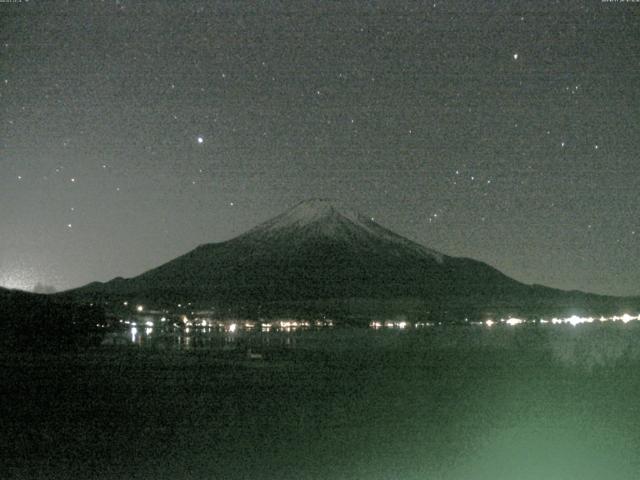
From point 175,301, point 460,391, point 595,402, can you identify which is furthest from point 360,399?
point 175,301

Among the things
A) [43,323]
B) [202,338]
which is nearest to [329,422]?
[43,323]

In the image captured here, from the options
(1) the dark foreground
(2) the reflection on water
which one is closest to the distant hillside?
(2) the reflection on water

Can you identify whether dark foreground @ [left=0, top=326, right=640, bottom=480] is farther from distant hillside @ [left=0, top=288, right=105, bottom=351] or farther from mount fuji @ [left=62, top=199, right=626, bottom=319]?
mount fuji @ [left=62, top=199, right=626, bottom=319]

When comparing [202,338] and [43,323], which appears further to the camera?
[202,338]

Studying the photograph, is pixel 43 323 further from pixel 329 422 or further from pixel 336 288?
pixel 336 288

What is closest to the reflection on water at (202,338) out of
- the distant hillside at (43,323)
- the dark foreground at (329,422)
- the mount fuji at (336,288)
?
the distant hillside at (43,323)

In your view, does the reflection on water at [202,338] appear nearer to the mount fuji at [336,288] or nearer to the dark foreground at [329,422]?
the dark foreground at [329,422]

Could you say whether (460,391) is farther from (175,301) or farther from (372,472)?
(175,301)
